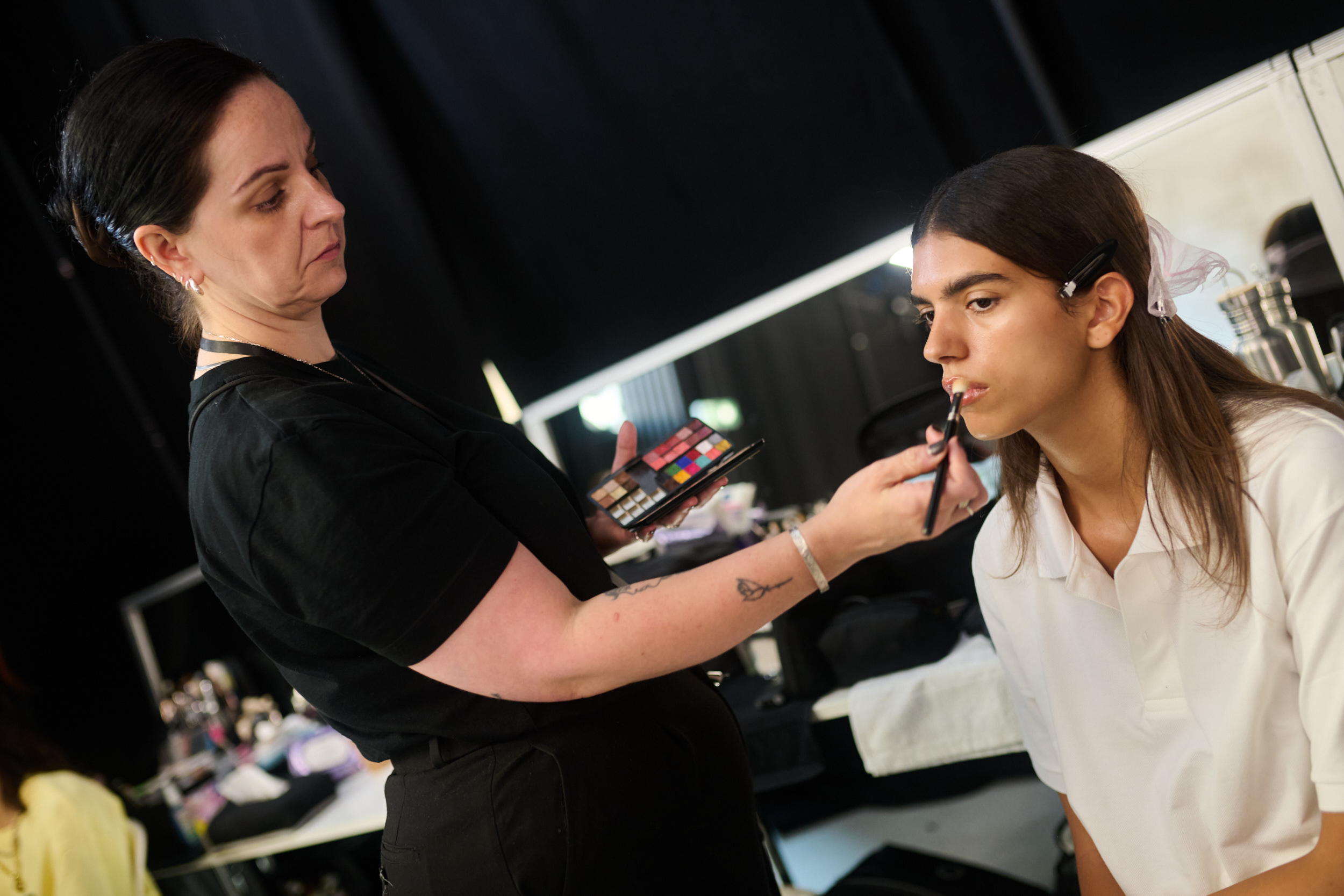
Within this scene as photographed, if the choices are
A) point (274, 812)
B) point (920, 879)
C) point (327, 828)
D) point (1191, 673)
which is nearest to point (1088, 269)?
point (1191, 673)

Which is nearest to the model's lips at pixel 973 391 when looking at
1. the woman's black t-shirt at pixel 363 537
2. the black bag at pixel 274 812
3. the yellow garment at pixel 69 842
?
the woman's black t-shirt at pixel 363 537

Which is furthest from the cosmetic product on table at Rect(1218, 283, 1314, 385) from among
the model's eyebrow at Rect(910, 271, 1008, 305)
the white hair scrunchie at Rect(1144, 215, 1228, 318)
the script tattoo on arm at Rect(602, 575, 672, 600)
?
the script tattoo on arm at Rect(602, 575, 672, 600)

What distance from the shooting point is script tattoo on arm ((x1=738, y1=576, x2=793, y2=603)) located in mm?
808

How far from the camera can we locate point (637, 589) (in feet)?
2.72

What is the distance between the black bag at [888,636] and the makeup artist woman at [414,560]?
0.72 meters

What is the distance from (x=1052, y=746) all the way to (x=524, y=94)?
6.08ft

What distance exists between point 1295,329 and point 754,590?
121 cm

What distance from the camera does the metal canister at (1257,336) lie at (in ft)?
4.86

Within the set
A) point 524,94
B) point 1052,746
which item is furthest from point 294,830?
point 524,94

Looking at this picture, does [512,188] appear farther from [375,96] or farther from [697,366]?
[697,366]

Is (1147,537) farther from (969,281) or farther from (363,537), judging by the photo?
(363,537)

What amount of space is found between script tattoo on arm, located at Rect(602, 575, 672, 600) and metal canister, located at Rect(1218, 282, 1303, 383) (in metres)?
1.18

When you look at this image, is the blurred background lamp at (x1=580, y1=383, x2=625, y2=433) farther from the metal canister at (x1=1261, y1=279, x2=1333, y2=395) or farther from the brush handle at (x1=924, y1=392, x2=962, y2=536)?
the brush handle at (x1=924, y1=392, x2=962, y2=536)

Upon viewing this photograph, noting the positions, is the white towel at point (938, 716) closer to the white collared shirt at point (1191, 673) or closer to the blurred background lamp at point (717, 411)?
the white collared shirt at point (1191, 673)
